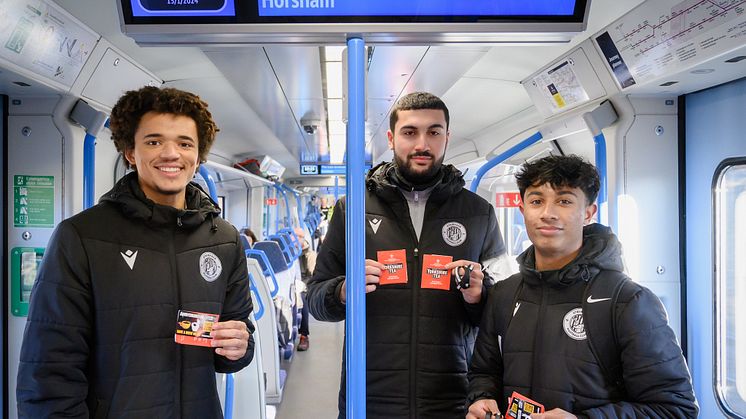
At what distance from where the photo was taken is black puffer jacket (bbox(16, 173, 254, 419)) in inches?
55.0

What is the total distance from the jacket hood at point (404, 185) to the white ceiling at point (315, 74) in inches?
48.7

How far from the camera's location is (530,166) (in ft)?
5.72

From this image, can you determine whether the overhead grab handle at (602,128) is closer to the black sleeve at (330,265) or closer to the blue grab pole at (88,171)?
the black sleeve at (330,265)

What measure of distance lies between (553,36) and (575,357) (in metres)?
0.97

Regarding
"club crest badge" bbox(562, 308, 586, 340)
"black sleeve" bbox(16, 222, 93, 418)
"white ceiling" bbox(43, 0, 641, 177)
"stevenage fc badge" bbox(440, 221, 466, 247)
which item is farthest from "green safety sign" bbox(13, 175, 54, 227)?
"club crest badge" bbox(562, 308, 586, 340)

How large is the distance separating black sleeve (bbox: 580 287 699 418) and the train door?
1.77 metres

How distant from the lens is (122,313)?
1513 millimetres

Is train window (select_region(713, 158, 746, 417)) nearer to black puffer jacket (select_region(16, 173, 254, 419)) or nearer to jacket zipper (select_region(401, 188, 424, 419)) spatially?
jacket zipper (select_region(401, 188, 424, 419))

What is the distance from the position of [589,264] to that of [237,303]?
127 centimetres

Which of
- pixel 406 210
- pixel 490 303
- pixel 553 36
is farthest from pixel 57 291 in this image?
pixel 553 36

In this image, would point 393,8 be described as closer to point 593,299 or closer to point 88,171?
point 593,299

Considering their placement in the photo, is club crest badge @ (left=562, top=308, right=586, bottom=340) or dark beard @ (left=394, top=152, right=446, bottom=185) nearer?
club crest badge @ (left=562, top=308, right=586, bottom=340)

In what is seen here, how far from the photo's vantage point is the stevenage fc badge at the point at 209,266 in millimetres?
1666

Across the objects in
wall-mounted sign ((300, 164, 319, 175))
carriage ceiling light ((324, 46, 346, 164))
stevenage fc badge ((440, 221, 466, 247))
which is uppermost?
carriage ceiling light ((324, 46, 346, 164))
